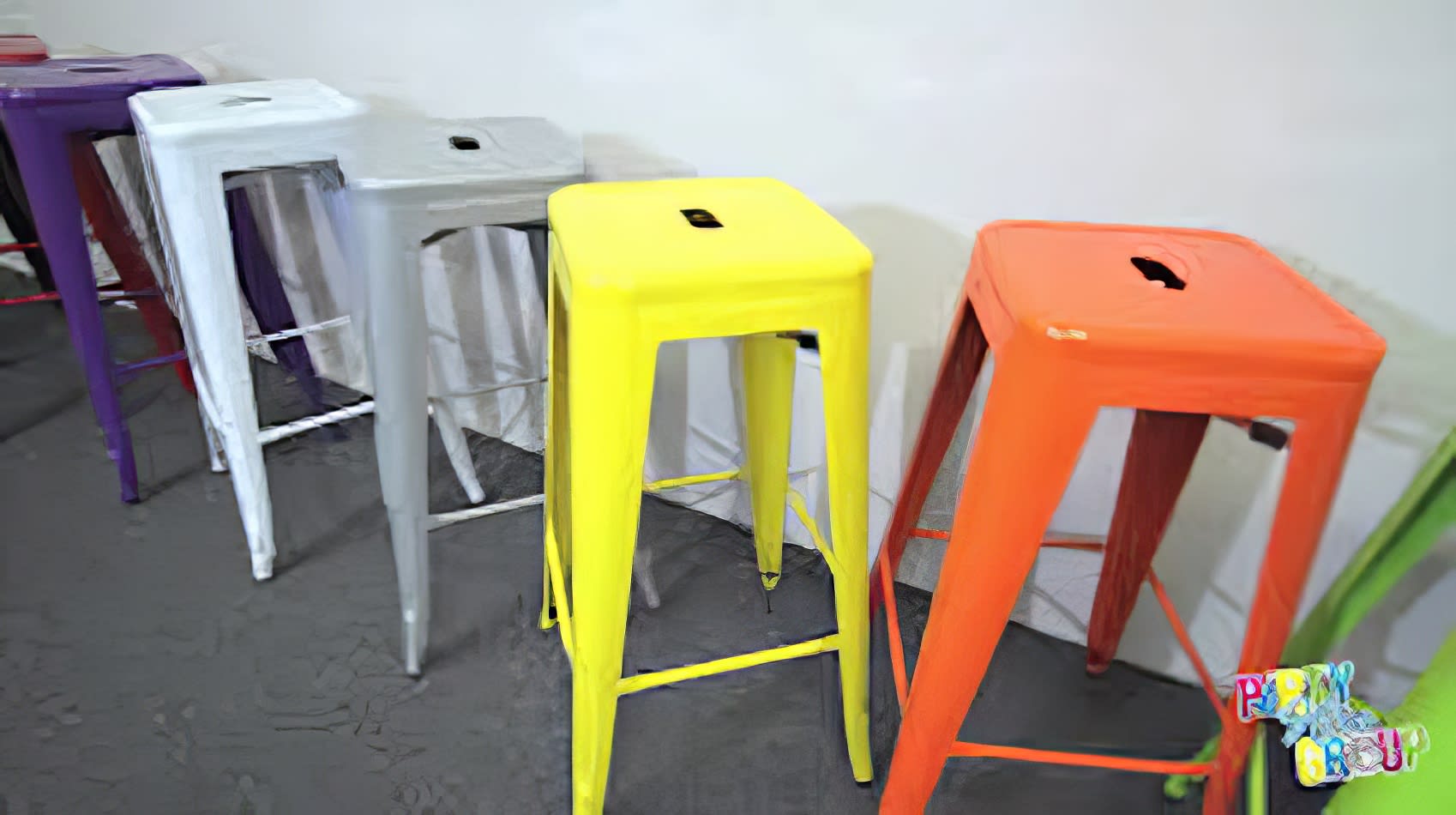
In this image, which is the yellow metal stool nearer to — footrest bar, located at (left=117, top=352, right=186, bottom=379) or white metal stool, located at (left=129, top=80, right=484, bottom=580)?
white metal stool, located at (left=129, top=80, right=484, bottom=580)

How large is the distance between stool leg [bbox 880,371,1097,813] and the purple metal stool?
157cm

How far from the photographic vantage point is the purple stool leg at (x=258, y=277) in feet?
5.76

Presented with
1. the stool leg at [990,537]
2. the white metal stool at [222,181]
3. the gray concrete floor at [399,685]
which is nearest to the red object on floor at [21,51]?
the white metal stool at [222,181]

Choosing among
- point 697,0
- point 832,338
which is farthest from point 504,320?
point 832,338

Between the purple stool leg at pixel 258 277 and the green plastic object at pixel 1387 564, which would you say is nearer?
the green plastic object at pixel 1387 564

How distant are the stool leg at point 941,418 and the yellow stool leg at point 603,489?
1.39 feet

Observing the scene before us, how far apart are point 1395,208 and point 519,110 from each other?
1.42 m

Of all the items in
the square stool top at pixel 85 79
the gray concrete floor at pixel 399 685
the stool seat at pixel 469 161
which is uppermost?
the square stool top at pixel 85 79

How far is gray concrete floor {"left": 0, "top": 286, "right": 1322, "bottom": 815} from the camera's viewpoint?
126 centimetres

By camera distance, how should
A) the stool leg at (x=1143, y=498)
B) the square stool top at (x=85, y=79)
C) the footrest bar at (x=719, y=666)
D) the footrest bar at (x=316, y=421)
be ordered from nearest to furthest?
the footrest bar at (x=719, y=666) → the stool leg at (x=1143, y=498) → the square stool top at (x=85, y=79) → the footrest bar at (x=316, y=421)

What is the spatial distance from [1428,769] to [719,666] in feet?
2.53

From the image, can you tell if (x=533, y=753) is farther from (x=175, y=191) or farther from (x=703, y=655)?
(x=175, y=191)

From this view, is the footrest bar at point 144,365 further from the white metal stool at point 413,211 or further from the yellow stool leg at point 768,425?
the yellow stool leg at point 768,425

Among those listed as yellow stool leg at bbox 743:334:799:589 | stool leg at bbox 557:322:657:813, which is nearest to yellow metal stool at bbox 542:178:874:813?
stool leg at bbox 557:322:657:813
